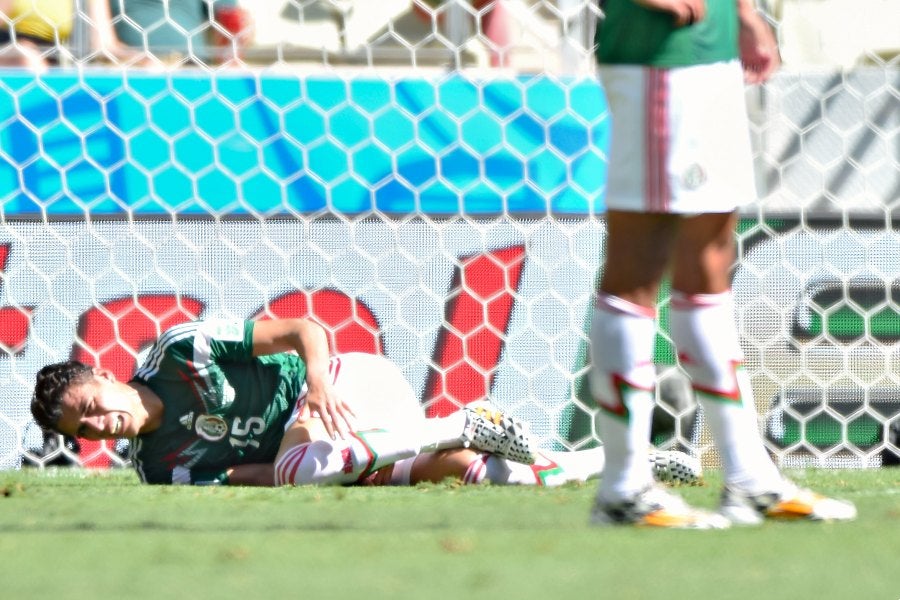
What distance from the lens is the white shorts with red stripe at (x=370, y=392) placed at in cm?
286

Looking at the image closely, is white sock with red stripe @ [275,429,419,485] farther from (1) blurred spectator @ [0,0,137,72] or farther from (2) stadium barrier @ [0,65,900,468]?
(1) blurred spectator @ [0,0,137,72]

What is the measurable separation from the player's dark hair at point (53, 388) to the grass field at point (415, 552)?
1.05 feet

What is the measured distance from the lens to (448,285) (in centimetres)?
331

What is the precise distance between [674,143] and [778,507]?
54 cm

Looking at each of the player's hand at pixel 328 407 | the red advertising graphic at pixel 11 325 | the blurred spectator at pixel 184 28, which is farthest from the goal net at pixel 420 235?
the player's hand at pixel 328 407

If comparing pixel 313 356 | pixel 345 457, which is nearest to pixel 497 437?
pixel 345 457

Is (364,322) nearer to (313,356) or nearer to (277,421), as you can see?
(277,421)

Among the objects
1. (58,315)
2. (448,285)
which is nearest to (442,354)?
(448,285)

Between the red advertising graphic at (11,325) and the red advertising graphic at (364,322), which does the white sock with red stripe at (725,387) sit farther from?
the red advertising graphic at (11,325)

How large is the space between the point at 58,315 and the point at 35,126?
47 cm

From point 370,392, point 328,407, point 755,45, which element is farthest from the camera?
point 370,392

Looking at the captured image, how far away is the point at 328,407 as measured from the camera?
2.56m

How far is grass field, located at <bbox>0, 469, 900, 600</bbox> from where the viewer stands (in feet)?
4.46

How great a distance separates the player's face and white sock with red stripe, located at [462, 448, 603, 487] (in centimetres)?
70
